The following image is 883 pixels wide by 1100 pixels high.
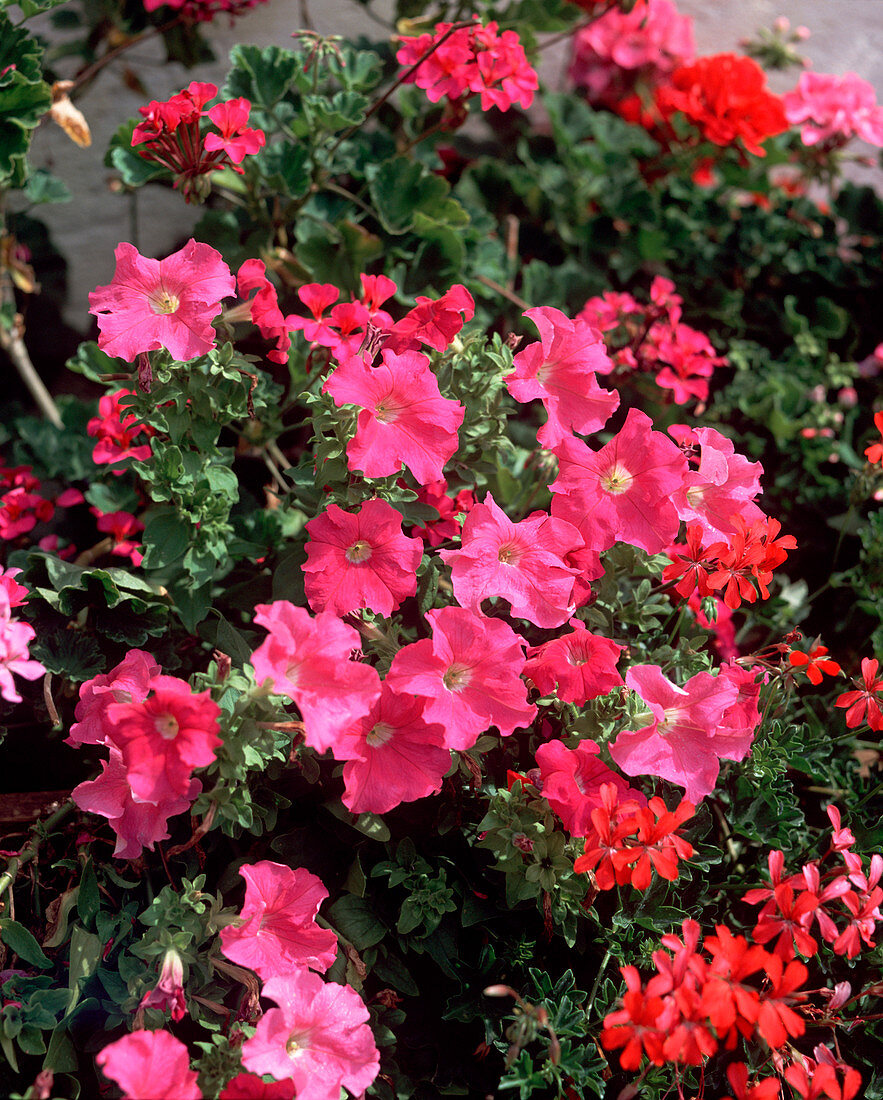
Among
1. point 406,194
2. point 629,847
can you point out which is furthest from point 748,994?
point 406,194

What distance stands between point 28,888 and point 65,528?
725 millimetres

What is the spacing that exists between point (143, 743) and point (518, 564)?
0.45 meters

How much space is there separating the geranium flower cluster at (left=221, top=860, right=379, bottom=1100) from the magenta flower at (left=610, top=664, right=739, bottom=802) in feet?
1.23

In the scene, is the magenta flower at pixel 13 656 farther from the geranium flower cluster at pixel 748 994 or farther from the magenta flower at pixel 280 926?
the geranium flower cluster at pixel 748 994

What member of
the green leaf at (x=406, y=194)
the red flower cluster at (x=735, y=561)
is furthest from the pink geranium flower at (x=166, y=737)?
the green leaf at (x=406, y=194)

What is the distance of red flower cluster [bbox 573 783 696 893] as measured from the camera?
88 cm

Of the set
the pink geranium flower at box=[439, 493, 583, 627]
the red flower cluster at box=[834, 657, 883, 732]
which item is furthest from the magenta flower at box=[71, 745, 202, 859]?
the red flower cluster at box=[834, 657, 883, 732]

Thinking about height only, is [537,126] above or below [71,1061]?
above

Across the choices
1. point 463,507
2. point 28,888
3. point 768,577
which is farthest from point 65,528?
point 768,577

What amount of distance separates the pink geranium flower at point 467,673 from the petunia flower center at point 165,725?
0.71 feet

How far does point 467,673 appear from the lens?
0.96 metres

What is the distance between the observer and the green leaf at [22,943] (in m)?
0.99

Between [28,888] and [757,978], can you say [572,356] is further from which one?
[28,888]

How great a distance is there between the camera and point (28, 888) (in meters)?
1.15
